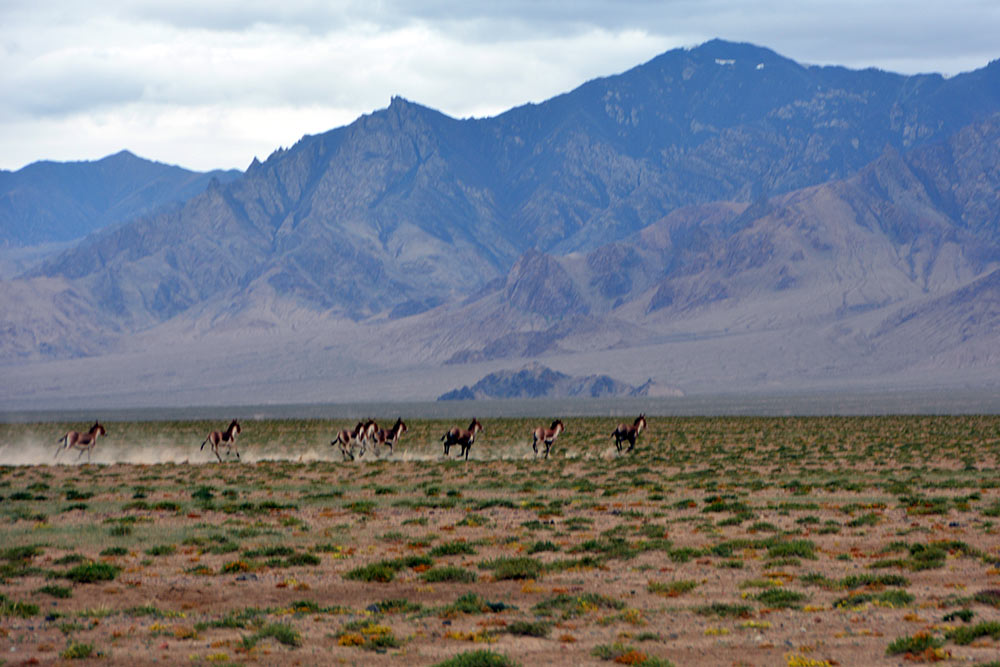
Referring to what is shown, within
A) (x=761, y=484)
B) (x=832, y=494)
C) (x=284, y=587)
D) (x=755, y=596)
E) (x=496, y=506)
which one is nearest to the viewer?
(x=755, y=596)

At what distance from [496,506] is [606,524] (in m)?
4.78

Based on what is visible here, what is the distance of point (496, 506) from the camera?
32.5 meters

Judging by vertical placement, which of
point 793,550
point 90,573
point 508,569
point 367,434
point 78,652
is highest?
point 367,434

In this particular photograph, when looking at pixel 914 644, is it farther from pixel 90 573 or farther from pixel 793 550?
Result: pixel 90 573

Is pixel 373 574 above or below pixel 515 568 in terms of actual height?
below

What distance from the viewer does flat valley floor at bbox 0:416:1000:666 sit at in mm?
16375

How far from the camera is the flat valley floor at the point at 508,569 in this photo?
16.4 m

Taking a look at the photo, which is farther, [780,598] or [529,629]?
[780,598]

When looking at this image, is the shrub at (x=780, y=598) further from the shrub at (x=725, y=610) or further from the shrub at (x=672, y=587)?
the shrub at (x=672, y=587)

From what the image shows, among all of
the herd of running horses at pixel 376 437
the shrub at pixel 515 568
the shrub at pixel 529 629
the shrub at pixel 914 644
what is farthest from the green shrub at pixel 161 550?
the herd of running horses at pixel 376 437

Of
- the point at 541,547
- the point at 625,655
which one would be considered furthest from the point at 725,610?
the point at 541,547

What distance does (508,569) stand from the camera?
71.7ft

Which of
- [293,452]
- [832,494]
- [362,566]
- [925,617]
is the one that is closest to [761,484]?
[832,494]

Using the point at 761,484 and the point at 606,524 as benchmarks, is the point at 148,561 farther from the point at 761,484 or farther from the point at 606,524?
the point at 761,484
